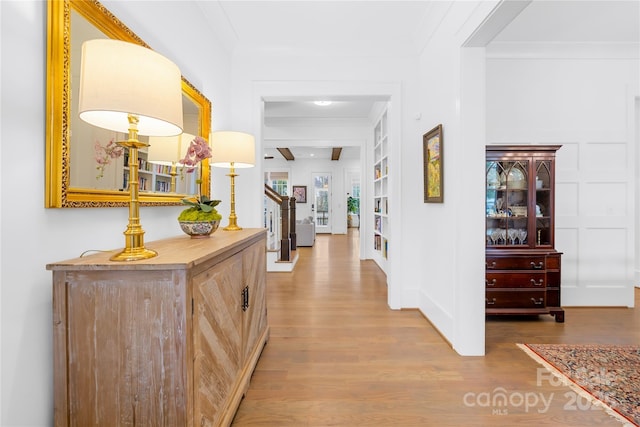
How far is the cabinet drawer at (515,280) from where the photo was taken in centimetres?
268

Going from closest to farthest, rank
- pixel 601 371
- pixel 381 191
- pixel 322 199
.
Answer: pixel 601 371 → pixel 381 191 → pixel 322 199

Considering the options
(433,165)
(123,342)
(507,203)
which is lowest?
(123,342)

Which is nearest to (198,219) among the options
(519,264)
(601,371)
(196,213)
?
(196,213)

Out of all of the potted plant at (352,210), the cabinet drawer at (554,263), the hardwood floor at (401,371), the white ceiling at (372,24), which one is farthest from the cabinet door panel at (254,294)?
the potted plant at (352,210)

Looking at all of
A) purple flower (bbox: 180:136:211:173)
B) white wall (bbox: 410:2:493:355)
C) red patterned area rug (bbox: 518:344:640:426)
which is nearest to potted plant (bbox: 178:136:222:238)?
purple flower (bbox: 180:136:211:173)

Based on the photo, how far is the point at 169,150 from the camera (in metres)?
1.72

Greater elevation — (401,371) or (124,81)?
(124,81)

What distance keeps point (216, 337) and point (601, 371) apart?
242 centimetres

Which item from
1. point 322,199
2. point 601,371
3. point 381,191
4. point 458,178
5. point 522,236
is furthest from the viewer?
point 322,199

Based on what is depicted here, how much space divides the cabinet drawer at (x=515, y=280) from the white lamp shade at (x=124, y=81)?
2.91 meters

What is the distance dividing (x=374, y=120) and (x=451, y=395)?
14.7 feet

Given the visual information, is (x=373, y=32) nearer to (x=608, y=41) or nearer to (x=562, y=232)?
(x=608, y=41)

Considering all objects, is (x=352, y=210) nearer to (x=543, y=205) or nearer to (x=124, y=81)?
(x=543, y=205)

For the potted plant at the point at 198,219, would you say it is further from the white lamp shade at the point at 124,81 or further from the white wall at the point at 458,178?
the white wall at the point at 458,178
